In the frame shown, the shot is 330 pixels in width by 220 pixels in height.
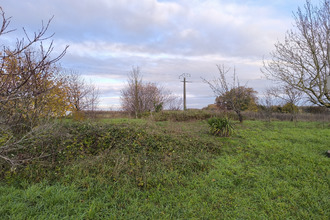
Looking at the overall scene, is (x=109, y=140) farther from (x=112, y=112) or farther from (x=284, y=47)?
(x=112, y=112)

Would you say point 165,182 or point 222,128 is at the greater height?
point 222,128

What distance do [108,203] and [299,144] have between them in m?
5.91

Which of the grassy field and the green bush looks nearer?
the grassy field

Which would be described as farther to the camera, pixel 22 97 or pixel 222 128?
pixel 222 128

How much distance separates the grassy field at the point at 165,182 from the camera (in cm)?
271

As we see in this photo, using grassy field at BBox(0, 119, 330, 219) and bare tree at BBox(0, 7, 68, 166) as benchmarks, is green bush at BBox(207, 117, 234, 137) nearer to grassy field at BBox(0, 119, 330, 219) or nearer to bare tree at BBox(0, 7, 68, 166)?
grassy field at BBox(0, 119, 330, 219)

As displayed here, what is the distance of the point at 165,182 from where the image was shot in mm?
3475

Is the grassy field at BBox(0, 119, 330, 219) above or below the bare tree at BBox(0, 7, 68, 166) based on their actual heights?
below

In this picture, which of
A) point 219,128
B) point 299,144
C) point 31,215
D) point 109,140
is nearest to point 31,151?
point 109,140

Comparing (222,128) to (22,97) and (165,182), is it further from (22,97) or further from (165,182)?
(22,97)

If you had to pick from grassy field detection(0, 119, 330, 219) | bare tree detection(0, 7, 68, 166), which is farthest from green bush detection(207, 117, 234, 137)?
bare tree detection(0, 7, 68, 166)

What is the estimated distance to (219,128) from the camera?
658 centimetres

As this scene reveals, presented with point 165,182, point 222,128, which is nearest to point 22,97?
point 165,182

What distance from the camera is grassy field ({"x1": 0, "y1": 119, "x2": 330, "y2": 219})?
2711 mm
